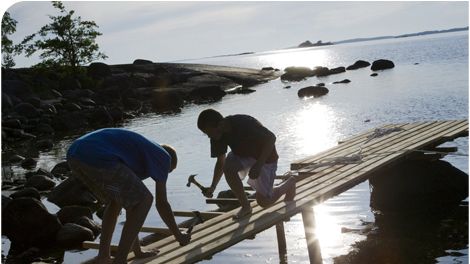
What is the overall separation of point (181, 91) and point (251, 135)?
43683 millimetres

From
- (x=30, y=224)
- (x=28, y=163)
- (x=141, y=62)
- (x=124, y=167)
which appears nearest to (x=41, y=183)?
(x=30, y=224)

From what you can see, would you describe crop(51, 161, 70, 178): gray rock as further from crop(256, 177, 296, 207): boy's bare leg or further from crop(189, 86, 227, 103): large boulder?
crop(189, 86, 227, 103): large boulder

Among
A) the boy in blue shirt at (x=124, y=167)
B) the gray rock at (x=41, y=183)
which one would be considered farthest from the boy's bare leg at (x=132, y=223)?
the gray rock at (x=41, y=183)

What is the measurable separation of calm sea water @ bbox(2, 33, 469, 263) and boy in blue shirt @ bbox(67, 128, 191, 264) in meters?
4.10

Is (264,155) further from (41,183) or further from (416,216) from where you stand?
(41,183)

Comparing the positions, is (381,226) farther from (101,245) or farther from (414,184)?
(101,245)

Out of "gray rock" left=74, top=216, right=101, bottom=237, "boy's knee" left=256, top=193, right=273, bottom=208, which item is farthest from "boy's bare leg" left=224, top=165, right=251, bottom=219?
"gray rock" left=74, top=216, right=101, bottom=237

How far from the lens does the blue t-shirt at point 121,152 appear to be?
599 centimetres

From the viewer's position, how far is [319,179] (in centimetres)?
1004

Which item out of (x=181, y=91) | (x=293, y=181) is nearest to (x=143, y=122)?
(x=181, y=91)

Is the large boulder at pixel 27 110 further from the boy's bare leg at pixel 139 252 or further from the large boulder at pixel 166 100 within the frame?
the boy's bare leg at pixel 139 252

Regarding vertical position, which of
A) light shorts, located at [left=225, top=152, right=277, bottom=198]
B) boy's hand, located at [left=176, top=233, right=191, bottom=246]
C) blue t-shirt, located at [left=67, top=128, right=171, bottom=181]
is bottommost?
boy's hand, located at [left=176, top=233, right=191, bottom=246]

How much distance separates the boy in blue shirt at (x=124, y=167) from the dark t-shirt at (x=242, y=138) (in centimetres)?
182

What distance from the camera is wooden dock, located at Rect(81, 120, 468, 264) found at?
7.06m
